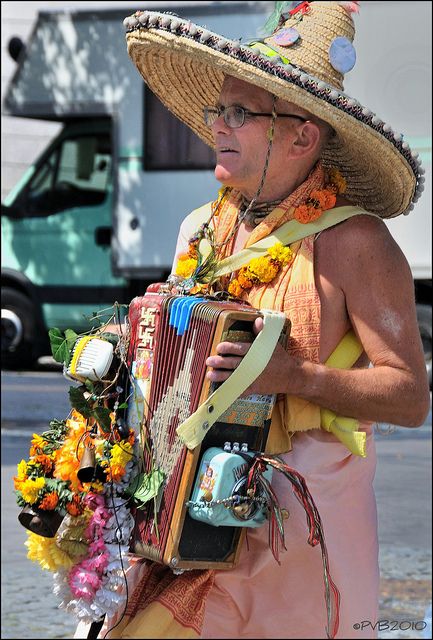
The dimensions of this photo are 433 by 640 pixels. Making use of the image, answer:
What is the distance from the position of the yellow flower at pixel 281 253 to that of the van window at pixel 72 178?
10.1 meters

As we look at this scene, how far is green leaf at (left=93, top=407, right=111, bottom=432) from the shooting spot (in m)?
3.03

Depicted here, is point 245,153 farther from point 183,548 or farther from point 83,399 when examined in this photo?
point 183,548

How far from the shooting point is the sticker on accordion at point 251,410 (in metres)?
2.94

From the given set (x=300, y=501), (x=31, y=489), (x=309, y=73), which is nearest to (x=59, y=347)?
(x=31, y=489)

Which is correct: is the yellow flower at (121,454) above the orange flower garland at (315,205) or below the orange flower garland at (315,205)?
below

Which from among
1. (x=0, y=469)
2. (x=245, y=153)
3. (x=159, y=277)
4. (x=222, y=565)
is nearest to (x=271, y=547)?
(x=222, y=565)

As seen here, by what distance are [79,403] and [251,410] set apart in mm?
406

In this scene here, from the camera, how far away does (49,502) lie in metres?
2.98

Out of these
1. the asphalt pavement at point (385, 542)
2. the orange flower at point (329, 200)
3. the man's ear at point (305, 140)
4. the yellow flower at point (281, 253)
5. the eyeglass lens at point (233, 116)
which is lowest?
the asphalt pavement at point (385, 542)

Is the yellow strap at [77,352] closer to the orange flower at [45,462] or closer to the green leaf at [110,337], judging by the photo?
the green leaf at [110,337]

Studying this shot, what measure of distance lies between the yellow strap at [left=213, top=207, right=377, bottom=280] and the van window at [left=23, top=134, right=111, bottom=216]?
33.0 ft

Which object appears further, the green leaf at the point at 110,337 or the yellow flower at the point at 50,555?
the green leaf at the point at 110,337

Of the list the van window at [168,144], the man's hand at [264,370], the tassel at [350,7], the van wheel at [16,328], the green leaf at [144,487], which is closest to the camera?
the man's hand at [264,370]

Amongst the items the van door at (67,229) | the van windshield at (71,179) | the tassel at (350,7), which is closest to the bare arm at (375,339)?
the tassel at (350,7)
